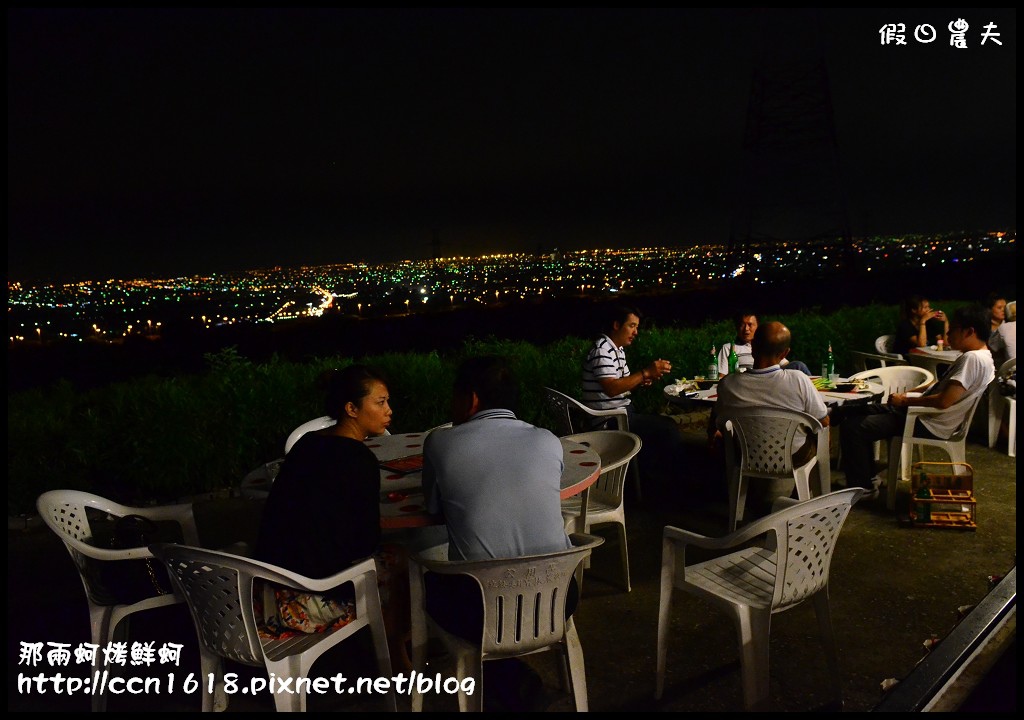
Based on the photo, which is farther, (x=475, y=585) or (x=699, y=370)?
(x=699, y=370)

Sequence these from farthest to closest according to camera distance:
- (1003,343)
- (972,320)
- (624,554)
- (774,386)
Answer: (1003,343) < (972,320) < (774,386) < (624,554)

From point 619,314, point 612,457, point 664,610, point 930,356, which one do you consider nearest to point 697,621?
point 664,610

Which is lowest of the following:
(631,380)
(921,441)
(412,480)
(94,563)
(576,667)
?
(576,667)

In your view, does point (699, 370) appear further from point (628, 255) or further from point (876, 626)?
point (628, 255)

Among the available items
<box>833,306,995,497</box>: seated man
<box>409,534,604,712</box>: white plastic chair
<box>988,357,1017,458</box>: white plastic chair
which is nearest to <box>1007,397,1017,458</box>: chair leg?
<box>988,357,1017,458</box>: white plastic chair

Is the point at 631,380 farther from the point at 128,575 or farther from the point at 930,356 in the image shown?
the point at 930,356

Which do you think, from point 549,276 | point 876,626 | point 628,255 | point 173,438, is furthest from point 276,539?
point 628,255

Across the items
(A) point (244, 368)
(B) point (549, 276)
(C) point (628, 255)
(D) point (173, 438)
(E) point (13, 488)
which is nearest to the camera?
(E) point (13, 488)
